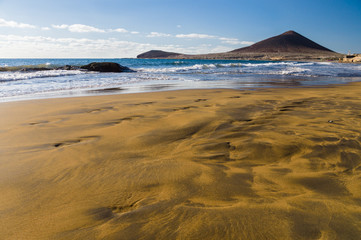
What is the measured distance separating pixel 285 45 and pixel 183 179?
107 m

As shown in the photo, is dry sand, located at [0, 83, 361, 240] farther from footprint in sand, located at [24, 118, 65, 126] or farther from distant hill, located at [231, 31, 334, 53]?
distant hill, located at [231, 31, 334, 53]

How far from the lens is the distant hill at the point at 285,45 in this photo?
90719 mm

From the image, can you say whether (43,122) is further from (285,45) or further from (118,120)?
(285,45)

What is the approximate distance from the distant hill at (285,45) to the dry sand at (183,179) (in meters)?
96.7

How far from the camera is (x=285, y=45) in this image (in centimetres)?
9394

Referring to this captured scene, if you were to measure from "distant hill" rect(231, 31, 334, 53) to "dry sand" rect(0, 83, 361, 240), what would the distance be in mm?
96749

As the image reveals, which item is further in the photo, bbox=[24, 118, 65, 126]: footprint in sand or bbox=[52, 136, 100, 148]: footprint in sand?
bbox=[24, 118, 65, 126]: footprint in sand

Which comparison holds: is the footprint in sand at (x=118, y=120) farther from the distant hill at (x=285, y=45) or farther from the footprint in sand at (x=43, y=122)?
the distant hill at (x=285, y=45)

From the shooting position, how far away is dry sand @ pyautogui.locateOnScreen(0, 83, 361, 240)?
3.43ft

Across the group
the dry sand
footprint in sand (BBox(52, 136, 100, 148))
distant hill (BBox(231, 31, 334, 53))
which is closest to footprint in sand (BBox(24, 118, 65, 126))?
the dry sand

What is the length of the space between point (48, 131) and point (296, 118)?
301 centimetres

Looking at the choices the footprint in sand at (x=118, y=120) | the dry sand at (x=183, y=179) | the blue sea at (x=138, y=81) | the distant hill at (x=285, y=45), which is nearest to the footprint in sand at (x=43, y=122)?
the dry sand at (x=183, y=179)

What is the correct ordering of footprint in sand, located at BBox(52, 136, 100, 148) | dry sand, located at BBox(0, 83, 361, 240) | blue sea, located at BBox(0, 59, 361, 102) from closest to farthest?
dry sand, located at BBox(0, 83, 361, 240) → footprint in sand, located at BBox(52, 136, 100, 148) → blue sea, located at BBox(0, 59, 361, 102)

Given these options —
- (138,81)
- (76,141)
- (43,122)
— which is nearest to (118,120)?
(76,141)
